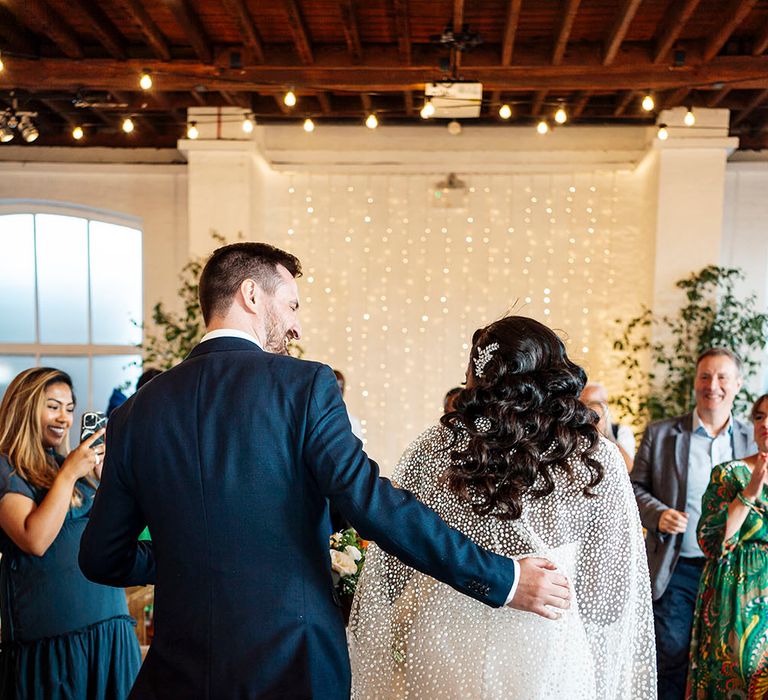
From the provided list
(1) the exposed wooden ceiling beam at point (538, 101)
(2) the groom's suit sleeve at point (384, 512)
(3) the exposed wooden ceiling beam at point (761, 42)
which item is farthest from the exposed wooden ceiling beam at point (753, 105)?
(2) the groom's suit sleeve at point (384, 512)

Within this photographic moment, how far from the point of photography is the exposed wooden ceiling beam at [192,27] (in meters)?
5.50

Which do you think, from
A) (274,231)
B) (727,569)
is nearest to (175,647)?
(727,569)

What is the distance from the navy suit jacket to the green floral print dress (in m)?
2.10

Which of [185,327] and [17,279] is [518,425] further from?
[17,279]

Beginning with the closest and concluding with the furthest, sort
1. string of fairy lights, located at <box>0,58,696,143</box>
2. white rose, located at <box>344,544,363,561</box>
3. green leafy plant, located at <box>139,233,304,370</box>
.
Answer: white rose, located at <box>344,544,363,561</box> < string of fairy lights, located at <box>0,58,696,143</box> < green leafy plant, located at <box>139,233,304,370</box>

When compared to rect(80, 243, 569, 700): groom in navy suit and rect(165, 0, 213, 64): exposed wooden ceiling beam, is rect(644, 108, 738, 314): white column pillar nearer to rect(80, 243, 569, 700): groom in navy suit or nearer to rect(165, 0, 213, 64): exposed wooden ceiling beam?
rect(165, 0, 213, 64): exposed wooden ceiling beam

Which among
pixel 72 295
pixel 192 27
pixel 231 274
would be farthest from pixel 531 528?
pixel 72 295

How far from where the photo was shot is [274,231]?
8.52m

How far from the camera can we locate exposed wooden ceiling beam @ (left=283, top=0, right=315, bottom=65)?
5.50 metres

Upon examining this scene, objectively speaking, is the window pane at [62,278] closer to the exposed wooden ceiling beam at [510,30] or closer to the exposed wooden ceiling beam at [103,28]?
the exposed wooden ceiling beam at [103,28]

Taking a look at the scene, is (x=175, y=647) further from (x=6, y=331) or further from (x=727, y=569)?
(x=6, y=331)

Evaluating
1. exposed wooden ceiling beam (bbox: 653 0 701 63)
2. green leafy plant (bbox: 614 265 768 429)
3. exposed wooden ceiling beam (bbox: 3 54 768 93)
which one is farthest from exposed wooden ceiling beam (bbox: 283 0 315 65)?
green leafy plant (bbox: 614 265 768 429)

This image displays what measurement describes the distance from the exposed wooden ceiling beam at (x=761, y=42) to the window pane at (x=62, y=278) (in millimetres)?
6390

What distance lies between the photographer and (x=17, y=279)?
8.99m
